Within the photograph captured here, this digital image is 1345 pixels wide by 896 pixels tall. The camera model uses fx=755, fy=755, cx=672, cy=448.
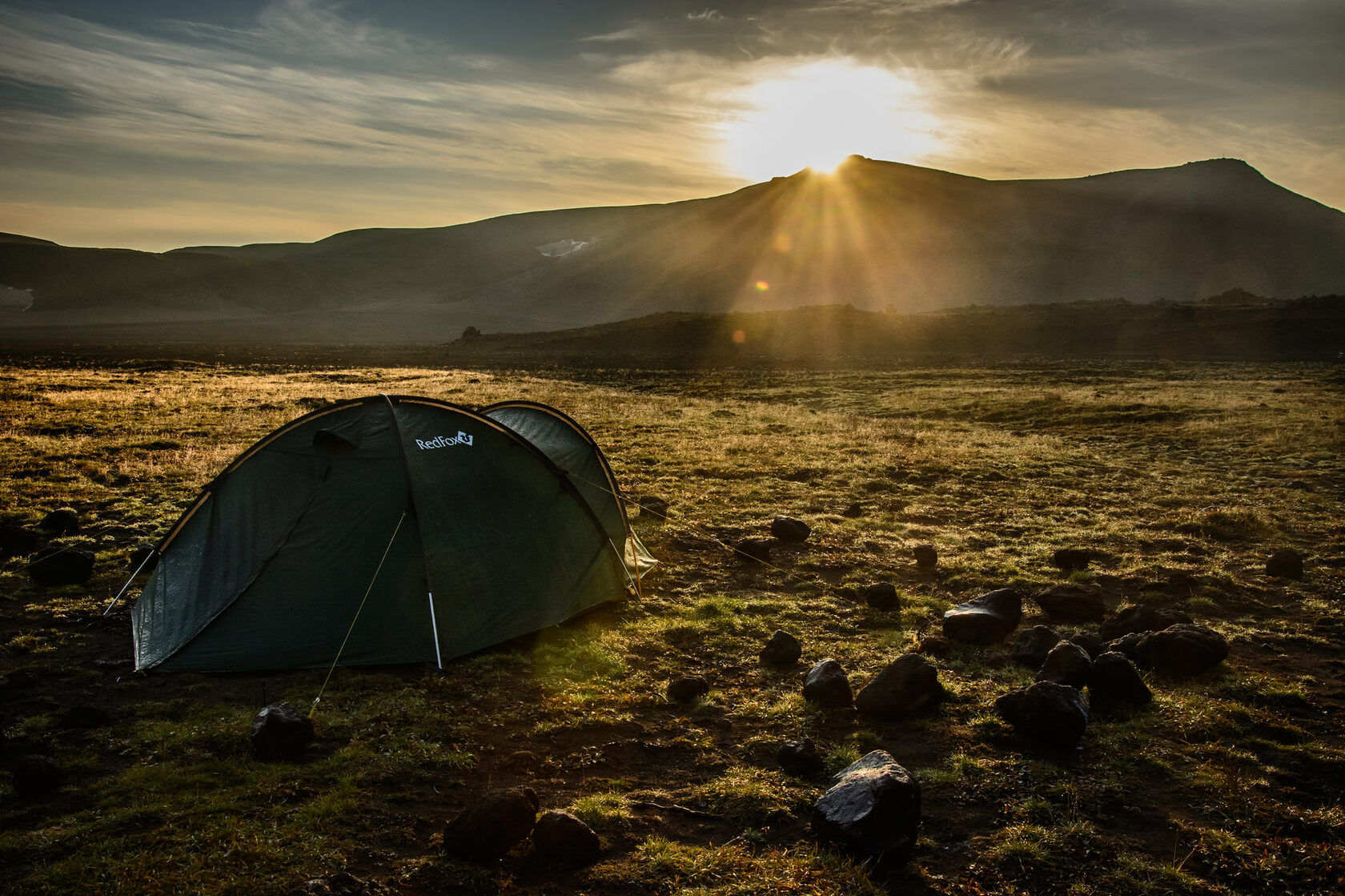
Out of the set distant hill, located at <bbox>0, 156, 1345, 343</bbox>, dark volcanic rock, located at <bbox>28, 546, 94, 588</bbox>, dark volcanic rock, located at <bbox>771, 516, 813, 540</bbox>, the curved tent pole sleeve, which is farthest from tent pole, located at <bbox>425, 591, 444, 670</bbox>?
distant hill, located at <bbox>0, 156, 1345, 343</bbox>

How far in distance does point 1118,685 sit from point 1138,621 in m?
1.79

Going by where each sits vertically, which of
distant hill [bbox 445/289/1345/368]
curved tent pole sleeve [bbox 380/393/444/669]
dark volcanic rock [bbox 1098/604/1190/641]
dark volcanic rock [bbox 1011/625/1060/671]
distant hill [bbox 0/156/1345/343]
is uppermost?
distant hill [bbox 0/156/1345/343]

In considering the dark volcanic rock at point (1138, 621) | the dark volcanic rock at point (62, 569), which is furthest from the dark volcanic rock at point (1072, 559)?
the dark volcanic rock at point (62, 569)

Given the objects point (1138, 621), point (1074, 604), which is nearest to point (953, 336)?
point (1074, 604)

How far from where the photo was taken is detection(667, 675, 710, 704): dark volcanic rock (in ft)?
25.0

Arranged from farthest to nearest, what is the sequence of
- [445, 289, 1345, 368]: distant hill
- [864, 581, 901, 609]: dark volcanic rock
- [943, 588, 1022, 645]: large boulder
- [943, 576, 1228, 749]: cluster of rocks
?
[445, 289, 1345, 368]: distant hill
[864, 581, 901, 609]: dark volcanic rock
[943, 588, 1022, 645]: large boulder
[943, 576, 1228, 749]: cluster of rocks

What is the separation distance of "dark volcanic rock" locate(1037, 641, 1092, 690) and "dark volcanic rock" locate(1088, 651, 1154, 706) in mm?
125

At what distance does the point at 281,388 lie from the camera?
39156 millimetres

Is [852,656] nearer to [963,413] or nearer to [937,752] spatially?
[937,752]

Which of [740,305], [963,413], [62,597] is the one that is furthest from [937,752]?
[740,305]

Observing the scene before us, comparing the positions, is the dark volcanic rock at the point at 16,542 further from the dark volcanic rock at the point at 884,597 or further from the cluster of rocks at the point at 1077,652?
the cluster of rocks at the point at 1077,652

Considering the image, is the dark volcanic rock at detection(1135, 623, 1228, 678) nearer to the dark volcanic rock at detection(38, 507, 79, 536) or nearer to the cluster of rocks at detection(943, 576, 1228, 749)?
the cluster of rocks at detection(943, 576, 1228, 749)

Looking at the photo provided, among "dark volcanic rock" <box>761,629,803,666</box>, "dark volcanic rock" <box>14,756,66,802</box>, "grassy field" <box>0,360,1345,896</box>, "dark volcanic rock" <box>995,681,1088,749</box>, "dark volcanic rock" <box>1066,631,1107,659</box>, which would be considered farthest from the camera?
"dark volcanic rock" <box>761,629,803,666</box>

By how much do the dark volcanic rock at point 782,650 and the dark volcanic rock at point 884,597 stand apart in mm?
2033
